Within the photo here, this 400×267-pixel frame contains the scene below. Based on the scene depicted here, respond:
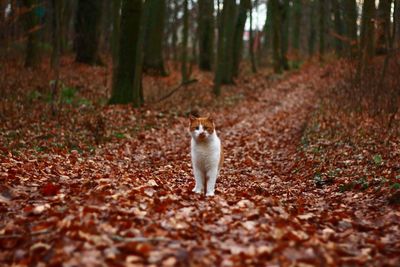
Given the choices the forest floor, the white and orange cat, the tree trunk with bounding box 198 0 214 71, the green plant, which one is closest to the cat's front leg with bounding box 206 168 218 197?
the white and orange cat

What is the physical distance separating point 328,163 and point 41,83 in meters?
12.3

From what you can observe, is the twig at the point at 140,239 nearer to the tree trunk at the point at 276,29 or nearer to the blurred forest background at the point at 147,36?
the blurred forest background at the point at 147,36

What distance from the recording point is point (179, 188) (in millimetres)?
8070

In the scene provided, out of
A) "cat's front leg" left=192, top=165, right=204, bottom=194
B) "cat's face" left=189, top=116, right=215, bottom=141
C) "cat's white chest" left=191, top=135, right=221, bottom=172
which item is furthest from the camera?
"cat's front leg" left=192, top=165, right=204, bottom=194

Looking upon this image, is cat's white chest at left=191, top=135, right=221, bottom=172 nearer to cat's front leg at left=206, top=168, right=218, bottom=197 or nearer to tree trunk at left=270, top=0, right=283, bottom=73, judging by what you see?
cat's front leg at left=206, top=168, right=218, bottom=197

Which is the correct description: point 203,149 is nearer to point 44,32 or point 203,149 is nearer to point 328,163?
point 328,163

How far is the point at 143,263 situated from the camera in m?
4.21

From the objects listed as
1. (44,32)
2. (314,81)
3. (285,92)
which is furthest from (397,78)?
(44,32)

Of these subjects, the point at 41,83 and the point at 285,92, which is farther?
the point at 285,92

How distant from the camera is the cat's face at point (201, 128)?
7.10 m

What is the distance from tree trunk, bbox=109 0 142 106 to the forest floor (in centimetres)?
99

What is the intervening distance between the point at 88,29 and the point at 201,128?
20042mm

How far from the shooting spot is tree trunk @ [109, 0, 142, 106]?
1723cm

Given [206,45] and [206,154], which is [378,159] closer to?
[206,154]
